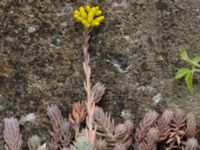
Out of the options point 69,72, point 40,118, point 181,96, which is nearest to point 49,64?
point 69,72

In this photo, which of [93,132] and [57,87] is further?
[57,87]

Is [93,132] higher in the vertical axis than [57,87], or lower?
lower

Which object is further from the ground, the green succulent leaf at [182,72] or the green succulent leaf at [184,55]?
the green succulent leaf at [184,55]

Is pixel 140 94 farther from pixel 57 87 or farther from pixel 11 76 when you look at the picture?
pixel 11 76

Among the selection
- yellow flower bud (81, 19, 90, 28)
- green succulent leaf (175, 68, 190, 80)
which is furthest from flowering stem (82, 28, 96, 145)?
green succulent leaf (175, 68, 190, 80)

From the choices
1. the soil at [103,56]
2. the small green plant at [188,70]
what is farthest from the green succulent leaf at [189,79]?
the soil at [103,56]

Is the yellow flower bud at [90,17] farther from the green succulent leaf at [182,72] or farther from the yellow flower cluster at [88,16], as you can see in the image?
the green succulent leaf at [182,72]

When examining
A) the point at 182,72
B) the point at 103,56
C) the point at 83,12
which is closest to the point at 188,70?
the point at 182,72

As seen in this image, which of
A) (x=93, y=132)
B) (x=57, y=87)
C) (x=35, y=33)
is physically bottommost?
(x=93, y=132)
